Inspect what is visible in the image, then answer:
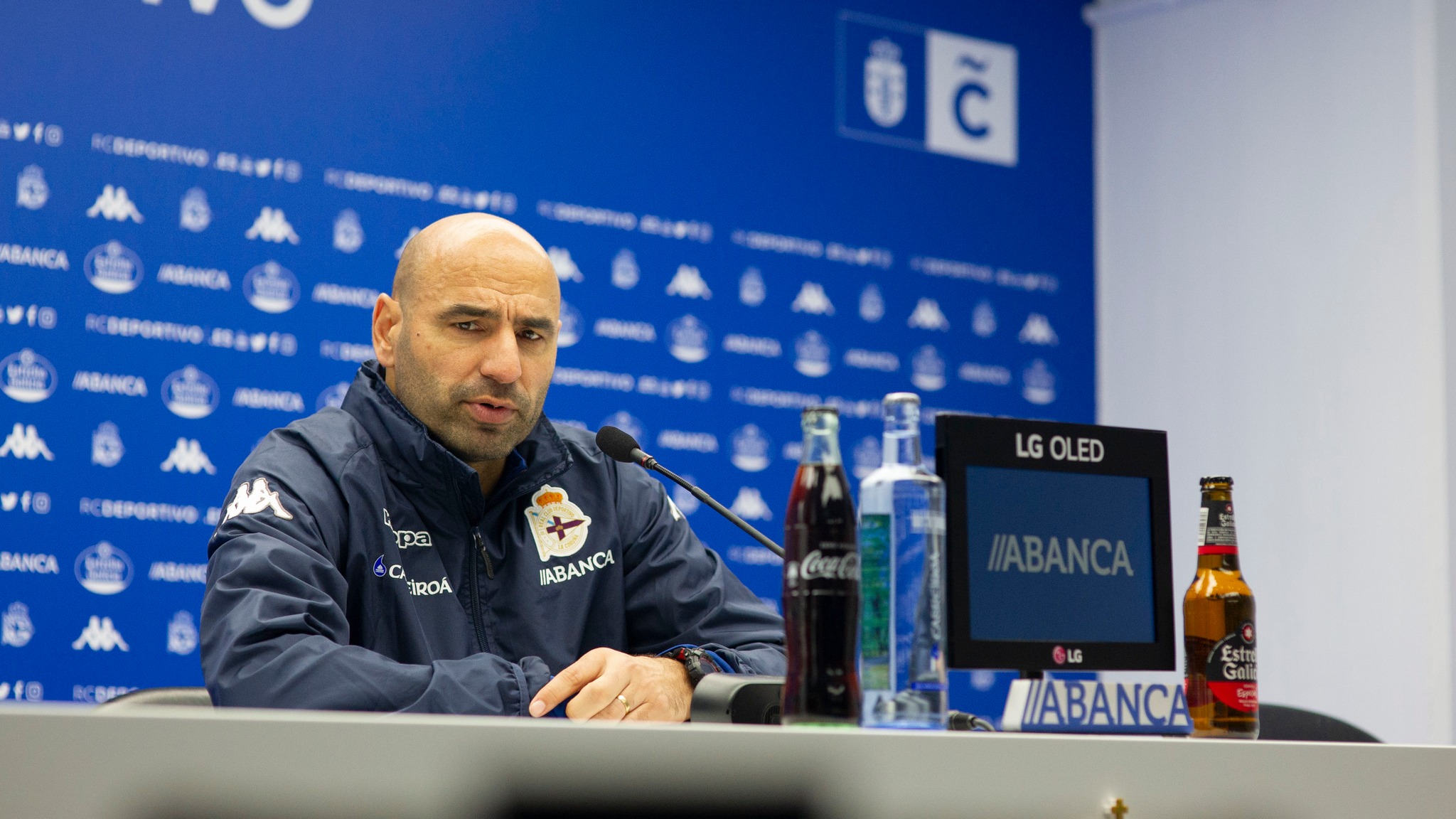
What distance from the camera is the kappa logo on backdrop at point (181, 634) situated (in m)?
2.66

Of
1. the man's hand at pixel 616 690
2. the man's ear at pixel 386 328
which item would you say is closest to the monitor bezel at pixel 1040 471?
the man's hand at pixel 616 690

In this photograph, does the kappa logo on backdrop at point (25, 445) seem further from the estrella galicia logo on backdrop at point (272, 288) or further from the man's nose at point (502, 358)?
the man's nose at point (502, 358)

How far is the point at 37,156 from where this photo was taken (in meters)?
2.60

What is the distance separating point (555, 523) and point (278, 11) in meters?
1.66

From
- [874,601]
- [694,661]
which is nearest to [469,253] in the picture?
[694,661]

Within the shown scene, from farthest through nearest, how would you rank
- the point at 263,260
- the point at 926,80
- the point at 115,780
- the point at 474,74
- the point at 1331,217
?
the point at 926,80, the point at 1331,217, the point at 474,74, the point at 263,260, the point at 115,780

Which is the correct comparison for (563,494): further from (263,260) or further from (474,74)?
(474,74)

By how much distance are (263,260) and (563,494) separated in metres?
1.30

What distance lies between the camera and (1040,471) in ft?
3.74

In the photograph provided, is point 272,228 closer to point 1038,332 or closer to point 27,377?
point 27,377

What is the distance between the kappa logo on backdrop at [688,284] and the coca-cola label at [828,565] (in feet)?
8.13

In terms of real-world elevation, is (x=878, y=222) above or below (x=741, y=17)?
below

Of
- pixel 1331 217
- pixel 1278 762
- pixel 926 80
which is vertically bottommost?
pixel 1278 762

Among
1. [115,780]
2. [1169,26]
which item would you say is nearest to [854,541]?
[115,780]
